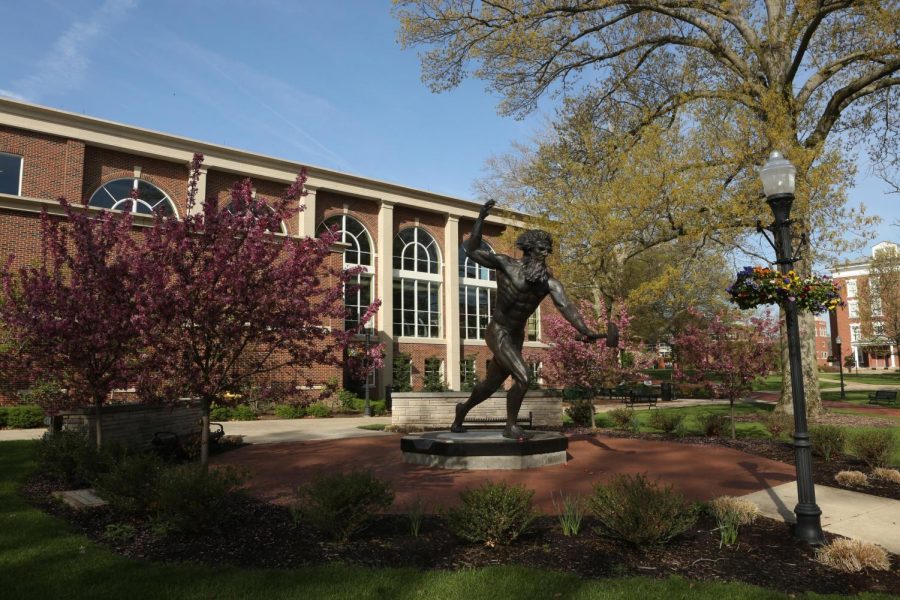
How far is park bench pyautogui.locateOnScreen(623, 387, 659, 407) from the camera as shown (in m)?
25.6

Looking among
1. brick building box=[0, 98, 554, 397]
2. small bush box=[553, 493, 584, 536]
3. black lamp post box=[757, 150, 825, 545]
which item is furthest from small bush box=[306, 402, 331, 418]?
black lamp post box=[757, 150, 825, 545]

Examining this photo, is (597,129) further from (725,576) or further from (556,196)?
(725,576)

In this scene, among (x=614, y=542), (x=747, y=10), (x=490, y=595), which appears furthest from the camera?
(x=747, y=10)

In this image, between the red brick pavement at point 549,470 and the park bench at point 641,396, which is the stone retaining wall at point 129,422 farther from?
the park bench at point 641,396

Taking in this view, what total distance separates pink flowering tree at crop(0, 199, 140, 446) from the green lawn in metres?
3.25

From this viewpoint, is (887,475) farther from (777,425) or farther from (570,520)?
(570,520)

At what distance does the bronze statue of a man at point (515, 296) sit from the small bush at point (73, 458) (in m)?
5.23

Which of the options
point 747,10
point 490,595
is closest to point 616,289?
point 747,10

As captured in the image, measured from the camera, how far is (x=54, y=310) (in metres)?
7.90

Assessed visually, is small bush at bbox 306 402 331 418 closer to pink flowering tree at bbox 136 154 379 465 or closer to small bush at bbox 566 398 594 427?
small bush at bbox 566 398 594 427

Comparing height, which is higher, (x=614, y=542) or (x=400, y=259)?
(x=400, y=259)

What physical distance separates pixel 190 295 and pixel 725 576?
5.98 m

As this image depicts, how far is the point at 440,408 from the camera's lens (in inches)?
630

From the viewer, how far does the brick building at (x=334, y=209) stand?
21625 mm
